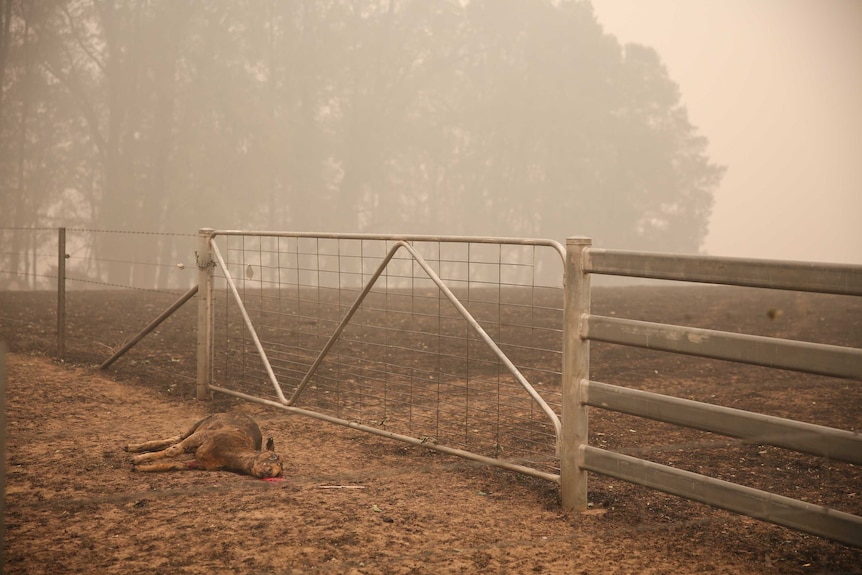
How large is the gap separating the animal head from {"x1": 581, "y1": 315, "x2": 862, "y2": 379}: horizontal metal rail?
1905 mm

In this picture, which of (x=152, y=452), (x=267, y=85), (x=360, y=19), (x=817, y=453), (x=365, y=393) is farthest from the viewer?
(x=360, y=19)

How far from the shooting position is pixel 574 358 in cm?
408

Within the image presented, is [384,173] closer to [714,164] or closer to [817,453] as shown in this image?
[714,164]

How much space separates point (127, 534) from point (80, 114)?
33996 millimetres

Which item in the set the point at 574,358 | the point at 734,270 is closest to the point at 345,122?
the point at 574,358

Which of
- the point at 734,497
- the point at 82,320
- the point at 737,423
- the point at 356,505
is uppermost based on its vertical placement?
the point at 82,320

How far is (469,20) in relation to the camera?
50.1 m

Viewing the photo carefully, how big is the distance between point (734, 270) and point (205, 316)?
466cm

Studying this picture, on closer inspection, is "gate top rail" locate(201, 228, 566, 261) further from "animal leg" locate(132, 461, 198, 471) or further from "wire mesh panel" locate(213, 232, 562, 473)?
"animal leg" locate(132, 461, 198, 471)

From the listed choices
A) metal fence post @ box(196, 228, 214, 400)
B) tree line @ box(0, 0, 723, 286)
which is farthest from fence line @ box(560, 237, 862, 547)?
tree line @ box(0, 0, 723, 286)

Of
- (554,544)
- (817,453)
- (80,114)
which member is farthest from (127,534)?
(80,114)

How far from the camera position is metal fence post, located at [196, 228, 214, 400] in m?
6.84

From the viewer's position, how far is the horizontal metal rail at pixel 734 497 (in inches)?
124

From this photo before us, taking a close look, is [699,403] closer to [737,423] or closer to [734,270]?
[737,423]
